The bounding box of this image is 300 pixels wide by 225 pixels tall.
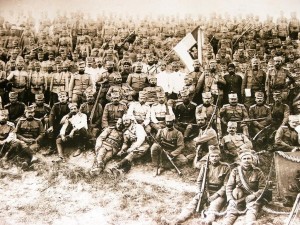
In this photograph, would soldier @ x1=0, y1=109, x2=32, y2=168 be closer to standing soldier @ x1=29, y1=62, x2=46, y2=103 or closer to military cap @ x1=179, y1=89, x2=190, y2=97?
standing soldier @ x1=29, y1=62, x2=46, y2=103

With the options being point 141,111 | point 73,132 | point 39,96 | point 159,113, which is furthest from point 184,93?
point 39,96

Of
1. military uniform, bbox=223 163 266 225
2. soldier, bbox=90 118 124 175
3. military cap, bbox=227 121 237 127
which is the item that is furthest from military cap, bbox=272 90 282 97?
soldier, bbox=90 118 124 175

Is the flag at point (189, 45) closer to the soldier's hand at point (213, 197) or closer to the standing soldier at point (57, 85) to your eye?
the standing soldier at point (57, 85)

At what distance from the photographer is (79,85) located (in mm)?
6340

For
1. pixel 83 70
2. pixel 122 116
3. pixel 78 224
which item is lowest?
pixel 78 224

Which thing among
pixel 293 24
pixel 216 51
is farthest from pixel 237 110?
pixel 293 24

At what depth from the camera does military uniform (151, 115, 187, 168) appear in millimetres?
5902

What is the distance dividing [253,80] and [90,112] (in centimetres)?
225

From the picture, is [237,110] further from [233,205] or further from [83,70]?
[83,70]

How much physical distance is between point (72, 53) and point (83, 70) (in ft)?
1.11

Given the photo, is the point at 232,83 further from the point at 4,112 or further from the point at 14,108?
the point at 4,112

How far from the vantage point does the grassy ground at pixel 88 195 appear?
18.7ft

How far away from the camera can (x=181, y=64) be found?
6328mm

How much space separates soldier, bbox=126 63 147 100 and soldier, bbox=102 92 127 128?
0.80 ft
